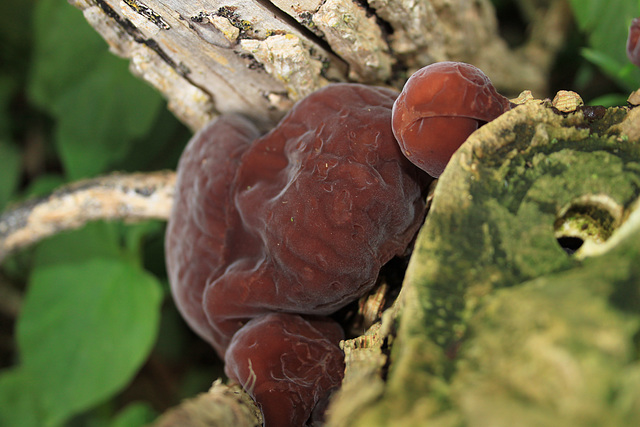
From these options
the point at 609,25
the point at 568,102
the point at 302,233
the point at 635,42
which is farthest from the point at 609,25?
the point at 302,233

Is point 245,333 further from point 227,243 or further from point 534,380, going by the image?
point 534,380

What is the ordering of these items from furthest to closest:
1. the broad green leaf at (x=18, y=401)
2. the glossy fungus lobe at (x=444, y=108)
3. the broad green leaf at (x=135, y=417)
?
the broad green leaf at (x=18, y=401), the broad green leaf at (x=135, y=417), the glossy fungus lobe at (x=444, y=108)

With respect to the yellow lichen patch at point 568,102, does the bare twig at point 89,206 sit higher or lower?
lower

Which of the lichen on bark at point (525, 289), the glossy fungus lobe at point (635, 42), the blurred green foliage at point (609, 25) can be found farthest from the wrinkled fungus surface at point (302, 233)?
the blurred green foliage at point (609, 25)

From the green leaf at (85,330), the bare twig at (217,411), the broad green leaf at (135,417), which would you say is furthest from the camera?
the broad green leaf at (135,417)

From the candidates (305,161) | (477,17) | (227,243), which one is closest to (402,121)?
(305,161)

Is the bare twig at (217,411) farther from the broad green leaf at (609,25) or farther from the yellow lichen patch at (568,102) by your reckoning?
the broad green leaf at (609,25)

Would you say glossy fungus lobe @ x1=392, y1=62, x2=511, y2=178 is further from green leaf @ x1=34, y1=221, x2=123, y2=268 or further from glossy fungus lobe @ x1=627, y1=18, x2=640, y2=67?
green leaf @ x1=34, y1=221, x2=123, y2=268
